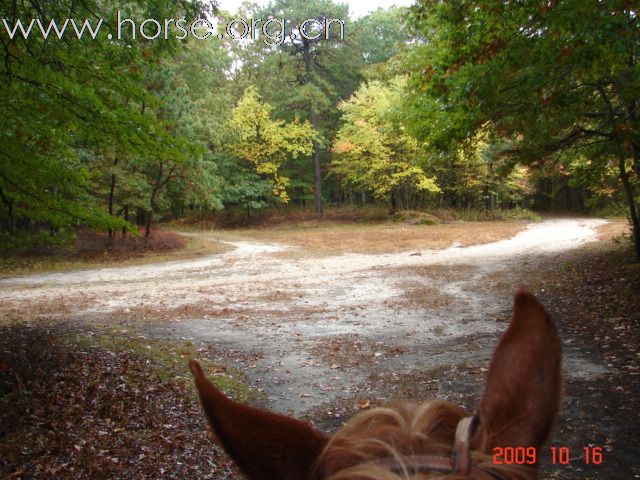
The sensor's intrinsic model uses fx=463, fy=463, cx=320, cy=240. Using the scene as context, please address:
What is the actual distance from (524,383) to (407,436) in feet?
1.24

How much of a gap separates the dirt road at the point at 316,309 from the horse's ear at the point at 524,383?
200 inches

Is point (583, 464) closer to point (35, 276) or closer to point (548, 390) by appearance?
point (548, 390)

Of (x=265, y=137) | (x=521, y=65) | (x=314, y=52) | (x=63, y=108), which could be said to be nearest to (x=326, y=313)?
(x=521, y=65)

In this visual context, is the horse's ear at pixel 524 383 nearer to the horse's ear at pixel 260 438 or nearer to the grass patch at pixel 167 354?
the horse's ear at pixel 260 438

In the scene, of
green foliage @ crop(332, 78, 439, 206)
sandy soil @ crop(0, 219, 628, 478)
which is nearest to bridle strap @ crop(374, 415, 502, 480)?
sandy soil @ crop(0, 219, 628, 478)

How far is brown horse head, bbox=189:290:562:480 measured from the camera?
2.76 ft

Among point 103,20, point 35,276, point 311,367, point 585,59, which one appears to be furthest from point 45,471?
point 35,276

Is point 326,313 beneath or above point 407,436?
beneath

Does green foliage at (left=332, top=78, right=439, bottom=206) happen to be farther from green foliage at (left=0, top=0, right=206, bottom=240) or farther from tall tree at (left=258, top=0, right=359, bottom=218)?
green foliage at (left=0, top=0, right=206, bottom=240)

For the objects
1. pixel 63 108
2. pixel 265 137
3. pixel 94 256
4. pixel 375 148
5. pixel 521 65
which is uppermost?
pixel 265 137

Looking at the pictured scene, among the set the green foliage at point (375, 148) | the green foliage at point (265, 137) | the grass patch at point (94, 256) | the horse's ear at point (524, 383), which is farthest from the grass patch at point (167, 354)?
the green foliage at point (265, 137)

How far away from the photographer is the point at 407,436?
0.90 m

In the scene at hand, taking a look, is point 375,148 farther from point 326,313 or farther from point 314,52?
point 326,313

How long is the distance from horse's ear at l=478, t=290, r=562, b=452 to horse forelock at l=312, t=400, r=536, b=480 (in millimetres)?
97
